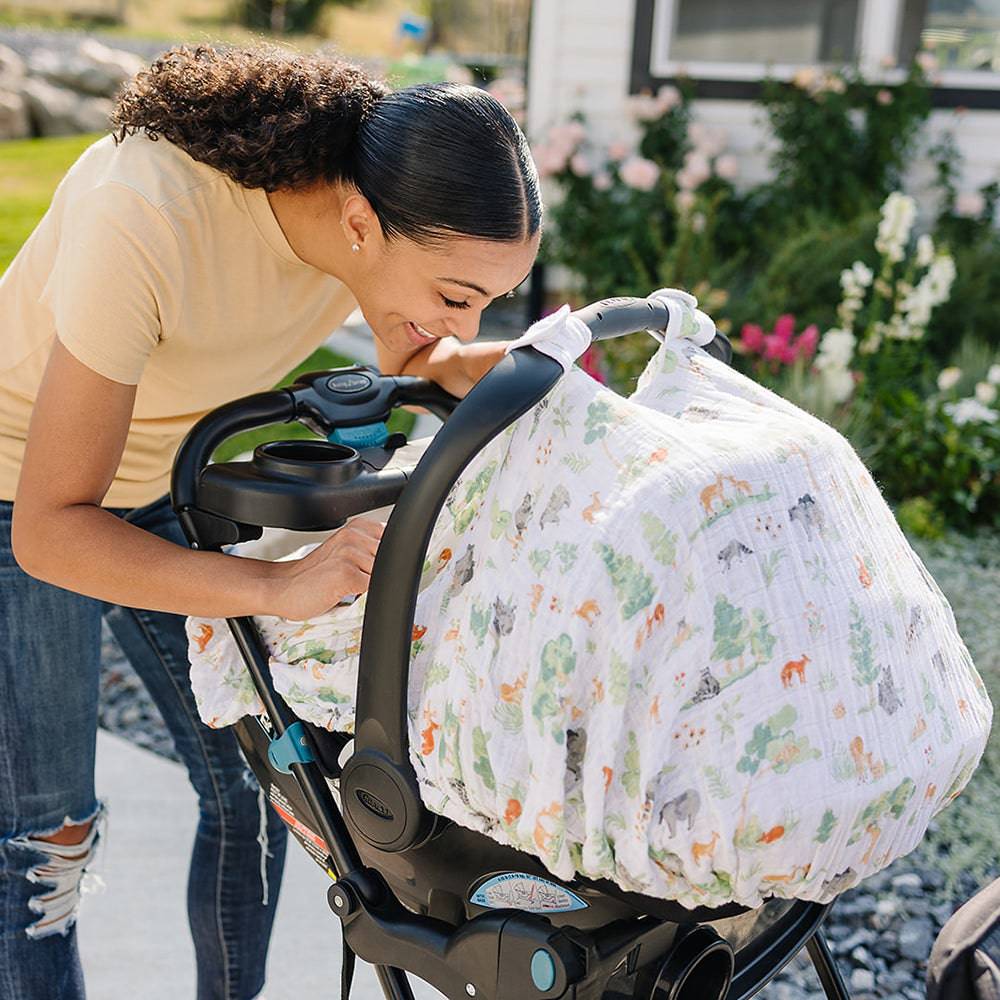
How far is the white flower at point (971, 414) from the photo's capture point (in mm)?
4152

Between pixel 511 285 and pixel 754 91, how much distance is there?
16.5ft

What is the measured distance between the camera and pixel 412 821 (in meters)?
1.24

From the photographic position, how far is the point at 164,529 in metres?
1.85

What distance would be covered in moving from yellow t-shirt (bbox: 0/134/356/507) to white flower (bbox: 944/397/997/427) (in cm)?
291

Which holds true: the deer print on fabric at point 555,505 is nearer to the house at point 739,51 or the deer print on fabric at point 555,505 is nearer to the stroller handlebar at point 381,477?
the stroller handlebar at point 381,477

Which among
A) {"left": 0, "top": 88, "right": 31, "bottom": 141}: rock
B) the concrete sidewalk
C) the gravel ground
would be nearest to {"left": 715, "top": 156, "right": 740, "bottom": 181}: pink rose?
the gravel ground

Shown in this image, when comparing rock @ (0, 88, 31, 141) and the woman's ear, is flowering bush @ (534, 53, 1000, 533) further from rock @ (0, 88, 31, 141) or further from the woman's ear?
rock @ (0, 88, 31, 141)

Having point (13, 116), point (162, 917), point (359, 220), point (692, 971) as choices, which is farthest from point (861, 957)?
point (13, 116)

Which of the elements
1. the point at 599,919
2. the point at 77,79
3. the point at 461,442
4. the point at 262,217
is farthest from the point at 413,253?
the point at 77,79

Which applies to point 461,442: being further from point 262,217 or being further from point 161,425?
point 161,425

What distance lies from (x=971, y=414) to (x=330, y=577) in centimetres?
337

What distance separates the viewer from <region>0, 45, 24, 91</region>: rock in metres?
10.8

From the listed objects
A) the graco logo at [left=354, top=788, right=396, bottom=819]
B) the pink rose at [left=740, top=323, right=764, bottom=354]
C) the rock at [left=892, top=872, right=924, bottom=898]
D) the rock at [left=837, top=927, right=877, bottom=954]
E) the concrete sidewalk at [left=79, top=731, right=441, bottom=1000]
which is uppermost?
the graco logo at [left=354, top=788, right=396, bottom=819]

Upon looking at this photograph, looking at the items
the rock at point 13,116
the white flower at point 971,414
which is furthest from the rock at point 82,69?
the white flower at point 971,414
